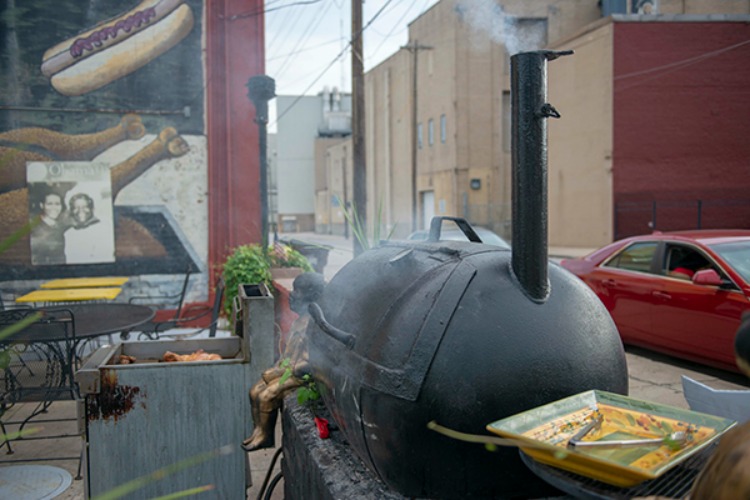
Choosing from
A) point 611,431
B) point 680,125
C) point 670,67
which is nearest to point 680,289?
point 611,431

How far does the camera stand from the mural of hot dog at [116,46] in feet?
30.6

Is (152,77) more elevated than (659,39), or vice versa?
(659,39)

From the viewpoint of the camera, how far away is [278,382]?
362cm

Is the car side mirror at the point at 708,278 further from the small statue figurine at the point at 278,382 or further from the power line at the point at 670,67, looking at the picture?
the power line at the point at 670,67

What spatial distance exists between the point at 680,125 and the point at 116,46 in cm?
1813

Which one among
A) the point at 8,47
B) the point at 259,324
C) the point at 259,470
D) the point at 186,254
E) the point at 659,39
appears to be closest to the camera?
the point at 259,324

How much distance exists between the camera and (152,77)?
31.8 feet

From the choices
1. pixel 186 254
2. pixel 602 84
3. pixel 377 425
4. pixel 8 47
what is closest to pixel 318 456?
pixel 377 425

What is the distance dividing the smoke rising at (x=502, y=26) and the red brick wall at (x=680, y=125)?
59.4 ft

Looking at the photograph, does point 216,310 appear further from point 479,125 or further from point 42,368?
point 479,125

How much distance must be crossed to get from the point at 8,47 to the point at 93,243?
304 centimetres

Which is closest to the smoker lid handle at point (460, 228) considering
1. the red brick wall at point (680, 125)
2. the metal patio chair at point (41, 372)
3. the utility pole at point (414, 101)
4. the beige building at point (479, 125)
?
the metal patio chair at point (41, 372)

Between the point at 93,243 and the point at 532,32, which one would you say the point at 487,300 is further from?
the point at 93,243

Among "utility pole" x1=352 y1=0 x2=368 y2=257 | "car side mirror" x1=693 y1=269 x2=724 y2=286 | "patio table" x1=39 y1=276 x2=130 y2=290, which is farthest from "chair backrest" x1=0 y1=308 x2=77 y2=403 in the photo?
"utility pole" x1=352 y1=0 x2=368 y2=257
